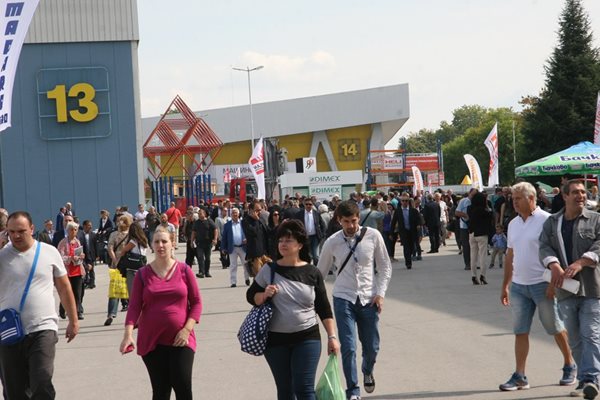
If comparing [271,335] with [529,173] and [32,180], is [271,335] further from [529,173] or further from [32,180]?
[32,180]

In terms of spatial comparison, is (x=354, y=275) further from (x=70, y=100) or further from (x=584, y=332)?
(x=70, y=100)

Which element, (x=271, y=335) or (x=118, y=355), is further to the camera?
(x=118, y=355)

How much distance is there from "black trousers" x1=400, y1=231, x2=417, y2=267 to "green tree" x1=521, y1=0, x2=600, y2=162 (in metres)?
37.7

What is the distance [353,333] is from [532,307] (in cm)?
156

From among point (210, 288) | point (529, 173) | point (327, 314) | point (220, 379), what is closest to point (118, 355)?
point (220, 379)

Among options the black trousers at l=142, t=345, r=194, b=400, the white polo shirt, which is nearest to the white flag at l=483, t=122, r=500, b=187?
the white polo shirt

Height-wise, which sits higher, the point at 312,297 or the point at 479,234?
the point at 312,297

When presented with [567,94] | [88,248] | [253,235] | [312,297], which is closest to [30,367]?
[312,297]

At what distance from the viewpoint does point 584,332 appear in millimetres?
8289

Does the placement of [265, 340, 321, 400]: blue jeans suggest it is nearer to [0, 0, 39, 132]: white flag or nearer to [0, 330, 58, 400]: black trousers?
[0, 330, 58, 400]: black trousers

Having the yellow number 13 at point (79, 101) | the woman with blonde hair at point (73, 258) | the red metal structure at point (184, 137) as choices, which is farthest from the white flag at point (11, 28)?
the red metal structure at point (184, 137)

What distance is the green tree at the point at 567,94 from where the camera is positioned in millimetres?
61719

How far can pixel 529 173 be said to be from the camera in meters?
24.6

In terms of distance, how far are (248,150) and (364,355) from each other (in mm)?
79195
